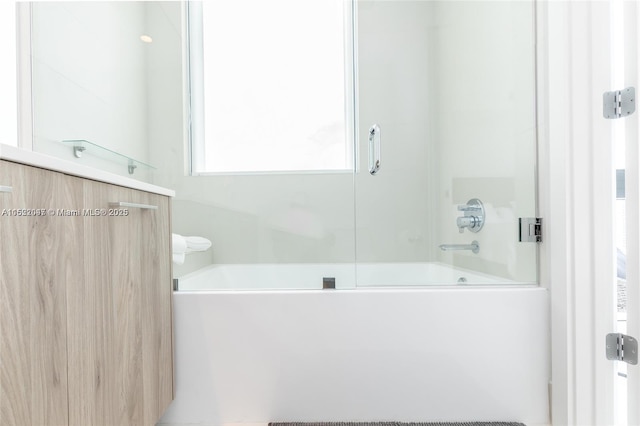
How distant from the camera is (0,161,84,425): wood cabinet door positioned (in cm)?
54

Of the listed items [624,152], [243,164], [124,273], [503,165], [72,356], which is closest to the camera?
[72,356]

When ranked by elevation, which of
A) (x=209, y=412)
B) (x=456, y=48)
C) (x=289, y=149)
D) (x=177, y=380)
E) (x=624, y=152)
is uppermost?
(x=456, y=48)

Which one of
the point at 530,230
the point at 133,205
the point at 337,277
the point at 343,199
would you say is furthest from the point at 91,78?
the point at 530,230

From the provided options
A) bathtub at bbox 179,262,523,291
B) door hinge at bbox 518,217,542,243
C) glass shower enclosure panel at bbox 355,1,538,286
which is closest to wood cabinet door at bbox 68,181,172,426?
bathtub at bbox 179,262,523,291

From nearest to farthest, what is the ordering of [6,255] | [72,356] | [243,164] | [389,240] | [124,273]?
[6,255], [72,356], [124,273], [389,240], [243,164]

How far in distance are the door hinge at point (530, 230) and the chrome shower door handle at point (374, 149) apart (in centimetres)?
62

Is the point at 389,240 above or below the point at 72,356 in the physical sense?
above

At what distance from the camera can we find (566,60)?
121cm

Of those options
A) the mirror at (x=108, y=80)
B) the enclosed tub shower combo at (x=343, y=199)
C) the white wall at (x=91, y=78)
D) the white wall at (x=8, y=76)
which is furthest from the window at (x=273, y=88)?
the white wall at (x=8, y=76)

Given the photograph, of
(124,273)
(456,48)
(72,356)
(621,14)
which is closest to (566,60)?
(621,14)

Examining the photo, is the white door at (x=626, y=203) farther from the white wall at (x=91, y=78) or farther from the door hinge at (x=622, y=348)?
the white wall at (x=91, y=78)

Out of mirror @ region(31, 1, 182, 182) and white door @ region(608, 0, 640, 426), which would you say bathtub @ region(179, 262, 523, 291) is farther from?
mirror @ region(31, 1, 182, 182)

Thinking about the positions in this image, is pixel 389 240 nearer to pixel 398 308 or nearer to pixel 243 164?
pixel 398 308

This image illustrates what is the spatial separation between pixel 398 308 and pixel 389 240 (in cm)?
38
